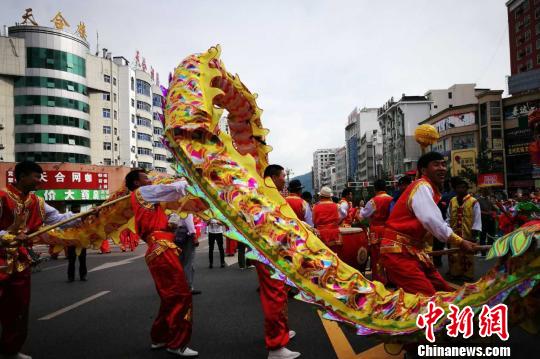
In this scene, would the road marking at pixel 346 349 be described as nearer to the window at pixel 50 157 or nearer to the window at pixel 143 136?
the window at pixel 50 157

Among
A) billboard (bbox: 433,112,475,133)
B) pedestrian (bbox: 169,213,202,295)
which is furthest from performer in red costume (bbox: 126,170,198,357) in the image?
billboard (bbox: 433,112,475,133)

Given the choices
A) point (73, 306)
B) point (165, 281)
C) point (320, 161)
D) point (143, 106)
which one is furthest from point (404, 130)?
point (320, 161)

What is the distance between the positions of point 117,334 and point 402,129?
238 ft

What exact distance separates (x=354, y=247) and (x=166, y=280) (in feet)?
13.4

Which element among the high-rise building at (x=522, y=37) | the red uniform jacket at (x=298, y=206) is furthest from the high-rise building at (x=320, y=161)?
the red uniform jacket at (x=298, y=206)

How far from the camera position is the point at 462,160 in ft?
166

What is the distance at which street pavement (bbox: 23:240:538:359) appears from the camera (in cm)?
425

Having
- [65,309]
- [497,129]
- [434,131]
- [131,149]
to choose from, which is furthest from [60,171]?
[497,129]

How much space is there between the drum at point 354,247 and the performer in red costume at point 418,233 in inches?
132

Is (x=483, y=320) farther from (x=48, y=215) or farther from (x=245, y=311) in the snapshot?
(x=48, y=215)

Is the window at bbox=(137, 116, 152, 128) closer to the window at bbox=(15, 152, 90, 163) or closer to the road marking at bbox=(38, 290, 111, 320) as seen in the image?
the window at bbox=(15, 152, 90, 163)

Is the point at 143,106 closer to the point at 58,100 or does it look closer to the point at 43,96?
the point at 58,100

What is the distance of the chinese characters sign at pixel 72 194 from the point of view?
35.7 m

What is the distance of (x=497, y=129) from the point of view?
45.8 meters
